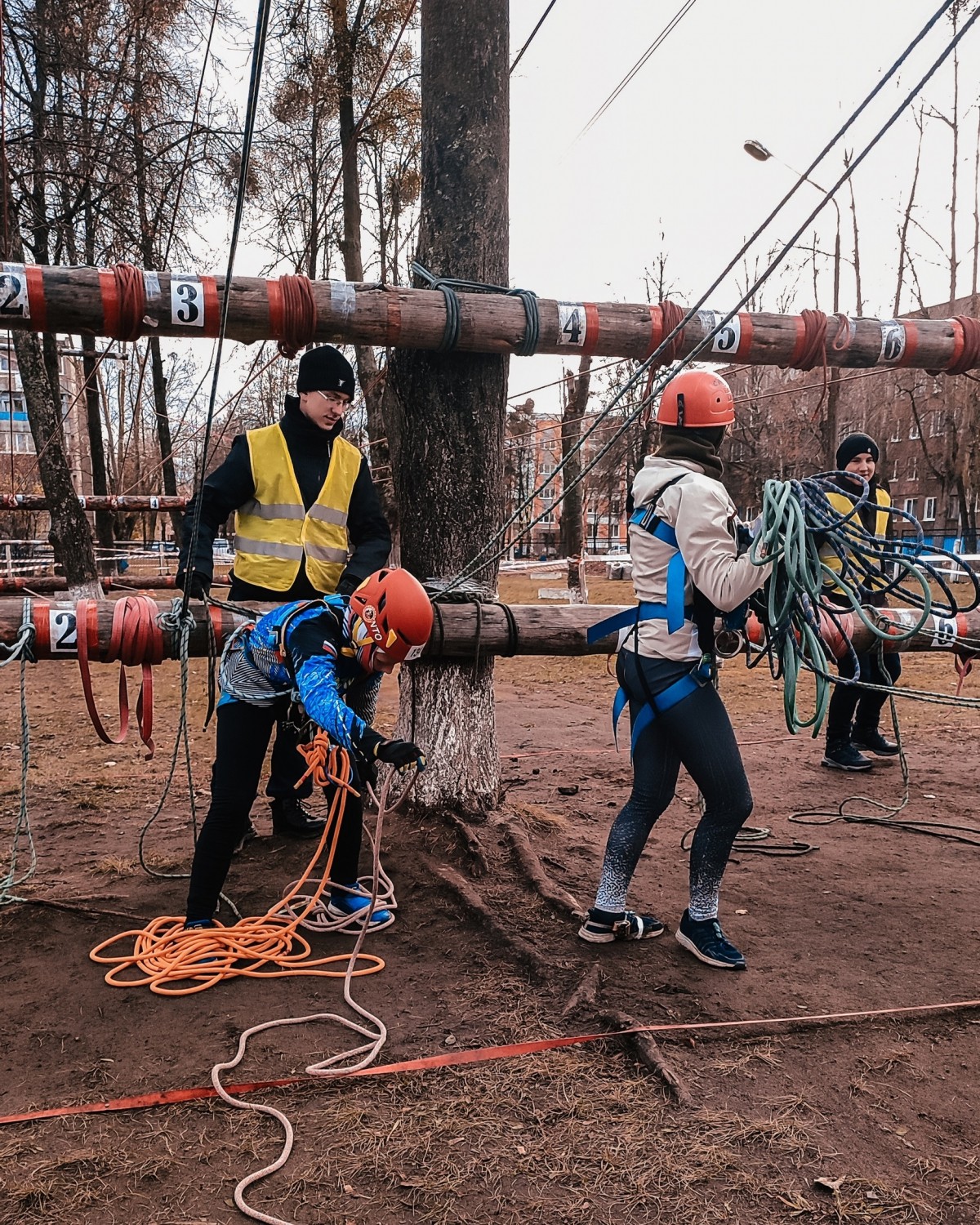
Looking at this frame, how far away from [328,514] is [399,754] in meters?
1.51

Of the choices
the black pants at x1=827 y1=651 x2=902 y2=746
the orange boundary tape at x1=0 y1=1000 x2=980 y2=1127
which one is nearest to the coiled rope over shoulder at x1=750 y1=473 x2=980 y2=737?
the orange boundary tape at x1=0 y1=1000 x2=980 y2=1127

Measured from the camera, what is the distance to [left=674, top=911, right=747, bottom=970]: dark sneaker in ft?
11.6

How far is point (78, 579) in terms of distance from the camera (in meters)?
12.2

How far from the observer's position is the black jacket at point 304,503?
387cm

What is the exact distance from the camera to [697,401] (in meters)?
3.45

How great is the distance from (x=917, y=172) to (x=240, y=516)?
21593 mm

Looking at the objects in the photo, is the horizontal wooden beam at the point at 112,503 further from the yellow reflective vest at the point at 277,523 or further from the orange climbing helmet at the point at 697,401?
the orange climbing helmet at the point at 697,401

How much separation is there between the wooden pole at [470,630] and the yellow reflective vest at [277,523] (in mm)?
175

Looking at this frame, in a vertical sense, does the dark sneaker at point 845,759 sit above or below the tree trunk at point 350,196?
below

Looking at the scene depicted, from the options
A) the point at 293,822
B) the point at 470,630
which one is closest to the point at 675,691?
the point at 470,630

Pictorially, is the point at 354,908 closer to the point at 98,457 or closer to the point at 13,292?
the point at 13,292

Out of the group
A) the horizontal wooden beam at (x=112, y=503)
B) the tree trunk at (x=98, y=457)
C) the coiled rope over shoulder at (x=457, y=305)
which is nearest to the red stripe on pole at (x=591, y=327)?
the coiled rope over shoulder at (x=457, y=305)

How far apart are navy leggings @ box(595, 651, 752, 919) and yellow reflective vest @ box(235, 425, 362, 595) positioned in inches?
55.4

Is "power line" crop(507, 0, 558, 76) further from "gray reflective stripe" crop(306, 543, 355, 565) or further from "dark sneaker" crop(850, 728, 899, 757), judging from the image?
"dark sneaker" crop(850, 728, 899, 757)
